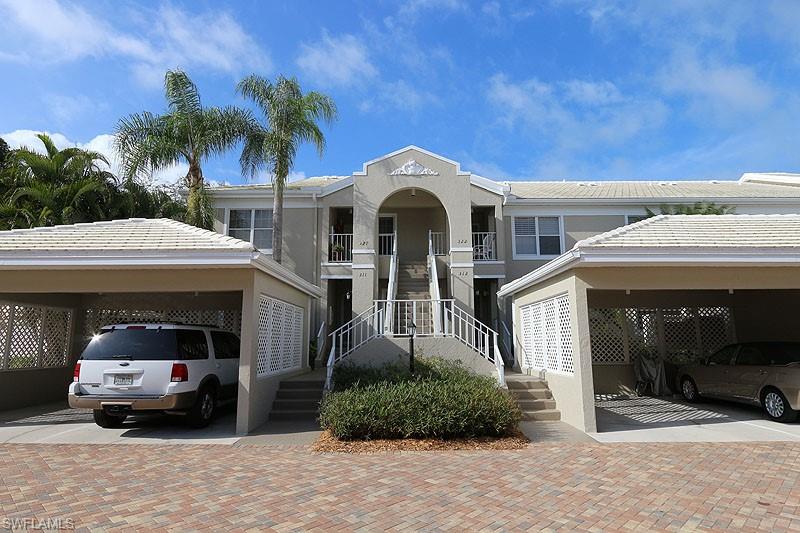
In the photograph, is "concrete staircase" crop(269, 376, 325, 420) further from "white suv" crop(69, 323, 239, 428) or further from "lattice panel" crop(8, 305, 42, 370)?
"lattice panel" crop(8, 305, 42, 370)

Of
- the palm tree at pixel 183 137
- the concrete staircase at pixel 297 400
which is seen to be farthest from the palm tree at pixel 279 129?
the concrete staircase at pixel 297 400

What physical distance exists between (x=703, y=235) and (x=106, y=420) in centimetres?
1154

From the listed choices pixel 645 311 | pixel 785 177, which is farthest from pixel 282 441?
pixel 785 177

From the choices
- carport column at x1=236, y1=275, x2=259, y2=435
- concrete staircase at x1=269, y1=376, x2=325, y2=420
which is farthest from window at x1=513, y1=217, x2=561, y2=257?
carport column at x1=236, y1=275, x2=259, y2=435

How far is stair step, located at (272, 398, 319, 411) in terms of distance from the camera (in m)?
9.31

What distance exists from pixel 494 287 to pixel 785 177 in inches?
606

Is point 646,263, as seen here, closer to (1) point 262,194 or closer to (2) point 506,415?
(2) point 506,415

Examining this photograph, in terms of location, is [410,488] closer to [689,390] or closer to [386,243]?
[689,390]

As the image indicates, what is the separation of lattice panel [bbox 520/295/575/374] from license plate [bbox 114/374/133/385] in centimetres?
747

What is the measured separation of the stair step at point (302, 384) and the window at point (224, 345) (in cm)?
120

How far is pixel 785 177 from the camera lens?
20828 mm

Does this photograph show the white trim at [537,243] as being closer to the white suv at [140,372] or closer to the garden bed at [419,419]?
the garden bed at [419,419]

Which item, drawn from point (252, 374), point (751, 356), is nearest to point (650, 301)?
point (751, 356)

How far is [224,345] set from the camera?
9391 mm
